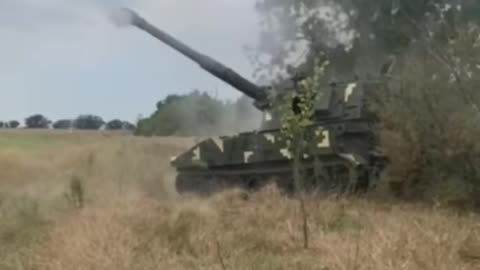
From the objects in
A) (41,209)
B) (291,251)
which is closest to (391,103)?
(41,209)

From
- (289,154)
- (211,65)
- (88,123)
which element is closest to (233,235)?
(289,154)

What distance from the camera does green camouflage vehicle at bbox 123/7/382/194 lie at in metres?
14.8

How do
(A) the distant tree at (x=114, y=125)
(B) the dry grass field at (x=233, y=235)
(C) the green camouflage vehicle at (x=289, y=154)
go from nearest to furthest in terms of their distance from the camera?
1. (B) the dry grass field at (x=233, y=235)
2. (C) the green camouflage vehicle at (x=289, y=154)
3. (A) the distant tree at (x=114, y=125)

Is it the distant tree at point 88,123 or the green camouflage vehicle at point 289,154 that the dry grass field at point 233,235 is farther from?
the distant tree at point 88,123

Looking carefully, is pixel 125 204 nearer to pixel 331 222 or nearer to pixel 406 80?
pixel 331 222

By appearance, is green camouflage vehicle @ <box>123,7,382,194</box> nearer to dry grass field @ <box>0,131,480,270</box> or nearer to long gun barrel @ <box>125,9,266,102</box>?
long gun barrel @ <box>125,9,266,102</box>

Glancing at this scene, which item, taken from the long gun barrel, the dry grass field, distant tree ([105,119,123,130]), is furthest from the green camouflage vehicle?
distant tree ([105,119,123,130])

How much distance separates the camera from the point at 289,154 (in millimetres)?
13844

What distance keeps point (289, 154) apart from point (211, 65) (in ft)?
15.6

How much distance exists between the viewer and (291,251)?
7871 mm

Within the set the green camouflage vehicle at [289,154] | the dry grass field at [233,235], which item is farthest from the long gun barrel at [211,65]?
the dry grass field at [233,235]

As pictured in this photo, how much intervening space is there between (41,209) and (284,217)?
13.1ft

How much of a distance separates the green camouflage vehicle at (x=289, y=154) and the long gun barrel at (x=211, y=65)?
0.04 metres

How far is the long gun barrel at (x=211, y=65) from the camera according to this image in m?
18.0
